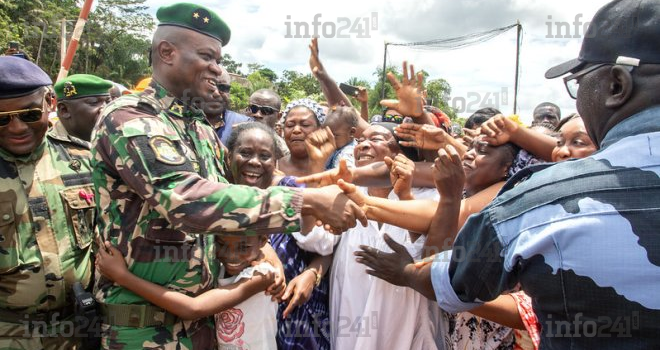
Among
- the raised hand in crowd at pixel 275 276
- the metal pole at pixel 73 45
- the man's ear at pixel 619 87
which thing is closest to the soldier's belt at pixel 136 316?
the raised hand in crowd at pixel 275 276

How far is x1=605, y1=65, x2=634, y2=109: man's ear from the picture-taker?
3.95 ft

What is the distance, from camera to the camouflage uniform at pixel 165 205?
177 centimetres

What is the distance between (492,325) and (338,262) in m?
0.94

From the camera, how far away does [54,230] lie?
8.23ft

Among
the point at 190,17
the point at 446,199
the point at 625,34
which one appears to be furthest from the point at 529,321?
the point at 190,17

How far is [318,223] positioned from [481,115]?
2745 millimetres

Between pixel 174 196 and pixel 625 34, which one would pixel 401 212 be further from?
pixel 625 34

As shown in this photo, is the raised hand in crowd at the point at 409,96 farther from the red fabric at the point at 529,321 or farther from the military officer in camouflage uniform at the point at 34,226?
the military officer in camouflage uniform at the point at 34,226

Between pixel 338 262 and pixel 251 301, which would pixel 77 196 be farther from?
pixel 338 262

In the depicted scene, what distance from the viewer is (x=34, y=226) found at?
2447 mm

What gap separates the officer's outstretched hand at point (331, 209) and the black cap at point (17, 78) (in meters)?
1.66

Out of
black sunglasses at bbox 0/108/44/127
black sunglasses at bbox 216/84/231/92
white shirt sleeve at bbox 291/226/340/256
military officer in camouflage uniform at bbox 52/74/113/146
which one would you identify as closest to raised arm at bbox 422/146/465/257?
white shirt sleeve at bbox 291/226/340/256

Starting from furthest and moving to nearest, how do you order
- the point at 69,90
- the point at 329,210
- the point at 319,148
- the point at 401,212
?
1. the point at 69,90
2. the point at 319,148
3. the point at 401,212
4. the point at 329,210

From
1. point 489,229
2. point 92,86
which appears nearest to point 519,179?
point 489,229
